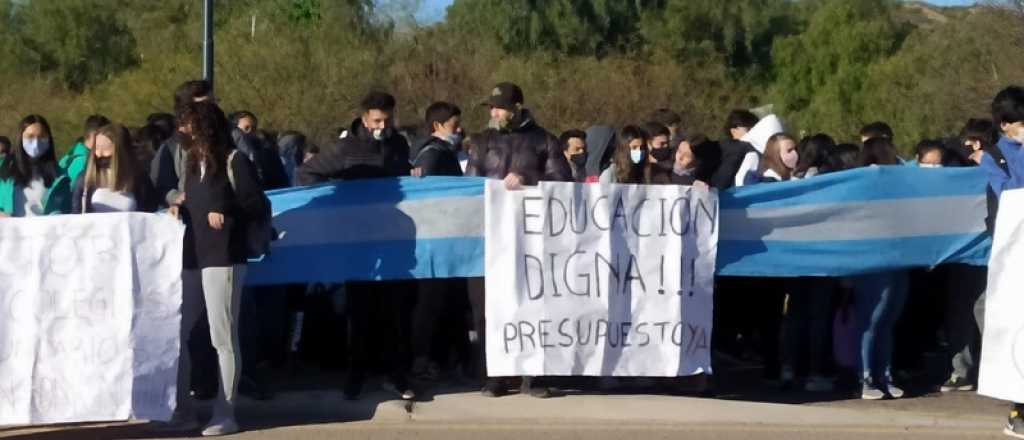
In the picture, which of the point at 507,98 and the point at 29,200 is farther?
the point at 507,98

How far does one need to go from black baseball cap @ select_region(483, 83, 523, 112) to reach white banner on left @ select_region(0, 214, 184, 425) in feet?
7.27

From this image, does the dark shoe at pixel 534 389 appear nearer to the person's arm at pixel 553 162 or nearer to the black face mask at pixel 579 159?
the person's arm at pixel 553 162

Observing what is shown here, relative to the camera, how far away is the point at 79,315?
863cm

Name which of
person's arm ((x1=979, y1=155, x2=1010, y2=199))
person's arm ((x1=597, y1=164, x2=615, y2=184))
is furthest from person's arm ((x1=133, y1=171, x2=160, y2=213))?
person's arm ((x1=979, y1=155, x2=1010, y2=199))

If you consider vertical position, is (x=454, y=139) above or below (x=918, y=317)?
above

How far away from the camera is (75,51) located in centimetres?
5684

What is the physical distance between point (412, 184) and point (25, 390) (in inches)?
98.5

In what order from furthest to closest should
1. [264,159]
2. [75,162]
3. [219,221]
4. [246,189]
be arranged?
[264,159]
[75,162]
[246,189]
[219,221]

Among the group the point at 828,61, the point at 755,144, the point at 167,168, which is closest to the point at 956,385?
the point at 755,144

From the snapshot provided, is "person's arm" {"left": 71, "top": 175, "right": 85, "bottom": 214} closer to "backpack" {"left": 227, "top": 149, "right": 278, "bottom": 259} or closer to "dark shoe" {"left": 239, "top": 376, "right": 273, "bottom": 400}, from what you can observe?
"backpack" {"left": 227, "top": 149, "right": 278, "bottom": 259}

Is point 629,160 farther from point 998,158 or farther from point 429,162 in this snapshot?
point 998,158

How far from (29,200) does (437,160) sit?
2403 mm

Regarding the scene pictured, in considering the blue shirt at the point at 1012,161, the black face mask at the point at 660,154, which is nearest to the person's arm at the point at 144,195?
the black face mask at the point at 660,154

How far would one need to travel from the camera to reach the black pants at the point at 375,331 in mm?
9703
